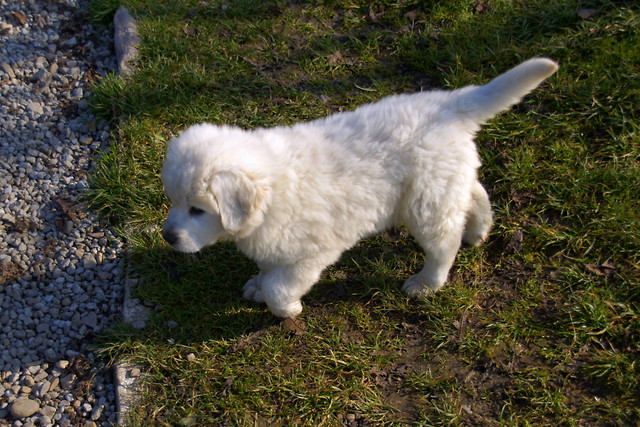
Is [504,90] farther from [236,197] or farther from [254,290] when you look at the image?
[254,290]

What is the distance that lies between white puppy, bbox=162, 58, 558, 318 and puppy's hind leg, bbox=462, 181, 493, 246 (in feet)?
1.35

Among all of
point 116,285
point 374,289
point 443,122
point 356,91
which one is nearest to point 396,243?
point 374,289

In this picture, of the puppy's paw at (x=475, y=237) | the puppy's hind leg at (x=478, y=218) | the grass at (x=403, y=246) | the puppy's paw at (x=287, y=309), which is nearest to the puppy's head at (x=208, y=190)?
the puppy's paw at (x=287, y=309)

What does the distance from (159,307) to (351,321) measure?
1.21m

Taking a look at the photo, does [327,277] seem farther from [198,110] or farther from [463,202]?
[198,110]

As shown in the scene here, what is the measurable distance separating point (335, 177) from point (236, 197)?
55 cm

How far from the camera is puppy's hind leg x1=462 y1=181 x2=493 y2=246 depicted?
11.2ft

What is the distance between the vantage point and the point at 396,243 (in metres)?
3.82

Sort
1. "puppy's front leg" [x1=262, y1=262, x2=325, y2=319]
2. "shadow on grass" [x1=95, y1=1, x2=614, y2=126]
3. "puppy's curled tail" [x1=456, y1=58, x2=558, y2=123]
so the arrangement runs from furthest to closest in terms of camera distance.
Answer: "shadow on grass" [x1=95, y1=1, x2=614, y2=126]
"puppy's front leg" [x1=262, y1=262, x2=325, y2=319]
"puppy's curled tail" [x1=456, y1=58, x2=558, y2=123]

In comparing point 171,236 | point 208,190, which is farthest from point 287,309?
point 208,190

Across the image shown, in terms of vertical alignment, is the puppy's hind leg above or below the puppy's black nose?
below

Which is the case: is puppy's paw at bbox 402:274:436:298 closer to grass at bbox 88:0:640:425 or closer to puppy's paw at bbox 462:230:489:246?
grass at bbox 88:0:640:425

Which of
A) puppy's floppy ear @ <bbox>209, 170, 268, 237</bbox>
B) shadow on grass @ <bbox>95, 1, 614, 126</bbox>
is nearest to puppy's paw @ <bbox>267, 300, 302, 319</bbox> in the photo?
puppy's floppy ear @ <bbox>209, 170, 268, 237</bbox>

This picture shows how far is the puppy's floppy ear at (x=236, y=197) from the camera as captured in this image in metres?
2.59
